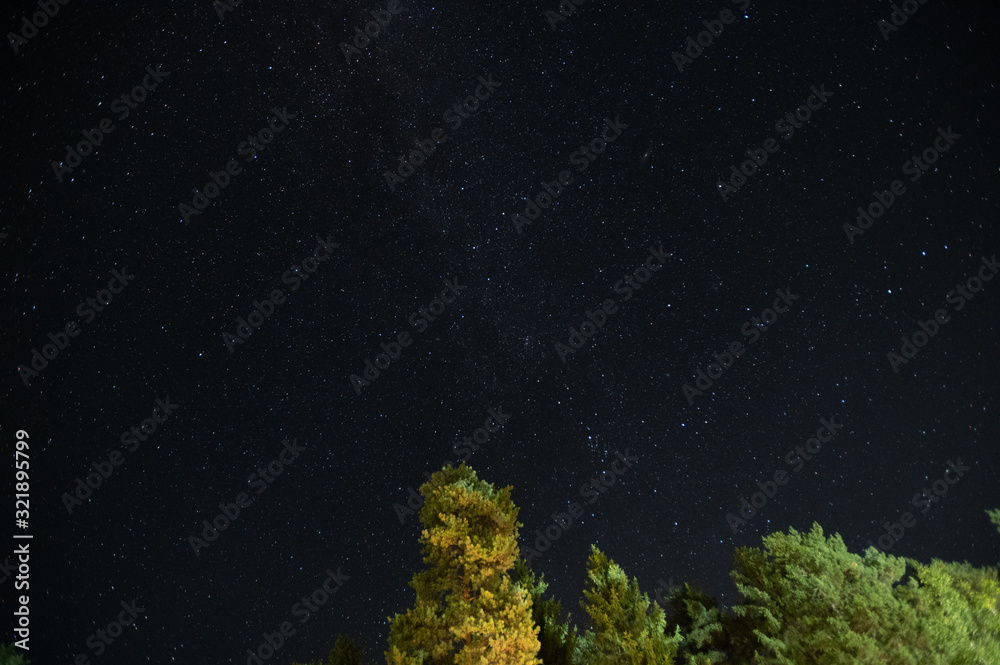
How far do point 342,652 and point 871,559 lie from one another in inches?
763

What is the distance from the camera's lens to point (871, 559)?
49.3 ft

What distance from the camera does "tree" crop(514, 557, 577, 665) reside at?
17297 mm

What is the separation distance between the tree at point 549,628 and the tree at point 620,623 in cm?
303

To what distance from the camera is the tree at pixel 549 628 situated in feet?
56.7

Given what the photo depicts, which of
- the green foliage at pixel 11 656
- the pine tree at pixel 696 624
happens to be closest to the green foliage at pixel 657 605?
the pine tree at pixel 696 624

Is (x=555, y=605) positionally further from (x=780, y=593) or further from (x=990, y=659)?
(x=990, y=659)

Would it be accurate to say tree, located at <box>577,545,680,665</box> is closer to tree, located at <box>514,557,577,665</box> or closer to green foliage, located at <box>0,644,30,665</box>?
tree, located at <box>514,557,577,665</box>

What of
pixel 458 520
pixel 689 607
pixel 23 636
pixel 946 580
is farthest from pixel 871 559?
pixel 23 636

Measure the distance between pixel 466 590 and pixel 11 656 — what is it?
1990 centimetres

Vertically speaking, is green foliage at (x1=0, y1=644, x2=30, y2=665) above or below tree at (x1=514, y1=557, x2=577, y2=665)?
above

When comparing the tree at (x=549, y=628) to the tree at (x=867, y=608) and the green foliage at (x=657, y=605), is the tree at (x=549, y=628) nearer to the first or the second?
the green foliage at (x=657, y=605)

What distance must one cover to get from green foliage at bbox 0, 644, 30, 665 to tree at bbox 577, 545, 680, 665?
22078 mm

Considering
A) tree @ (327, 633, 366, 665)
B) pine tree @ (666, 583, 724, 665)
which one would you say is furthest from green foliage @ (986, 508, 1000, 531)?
tree @ (327, 633, 366, 665)

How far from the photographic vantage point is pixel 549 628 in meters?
17.9
